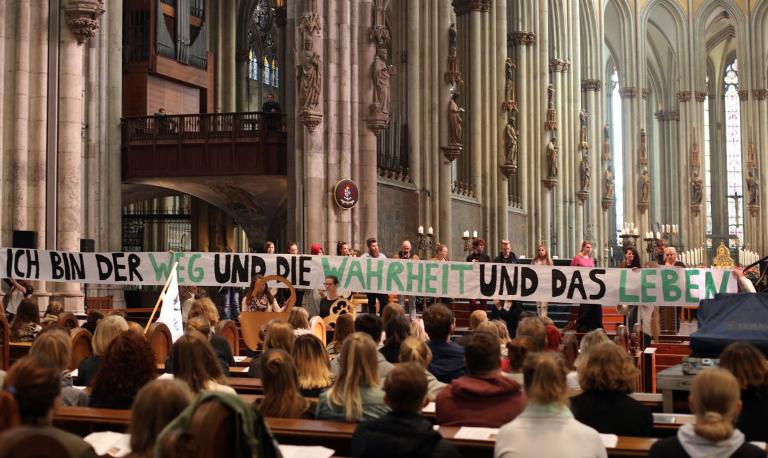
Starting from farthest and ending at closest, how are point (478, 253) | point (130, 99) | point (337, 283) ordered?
point (130, 99) → point (478, 253) → point (337, 283)

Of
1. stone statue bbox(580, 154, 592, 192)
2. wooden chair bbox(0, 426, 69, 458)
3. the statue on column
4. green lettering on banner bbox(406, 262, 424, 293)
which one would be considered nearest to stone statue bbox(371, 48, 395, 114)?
green lettering on banner bbox(406, 262, 424, 293)

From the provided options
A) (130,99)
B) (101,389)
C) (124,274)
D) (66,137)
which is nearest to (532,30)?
(130,99)

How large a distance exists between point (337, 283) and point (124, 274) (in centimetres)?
294

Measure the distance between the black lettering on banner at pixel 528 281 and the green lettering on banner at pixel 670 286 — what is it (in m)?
1.57

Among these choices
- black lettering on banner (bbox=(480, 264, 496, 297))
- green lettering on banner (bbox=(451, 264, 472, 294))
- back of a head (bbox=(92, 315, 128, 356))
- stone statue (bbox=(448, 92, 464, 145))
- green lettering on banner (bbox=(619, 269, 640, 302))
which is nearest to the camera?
back of a head (bbox=(92, 315, 128, 356))

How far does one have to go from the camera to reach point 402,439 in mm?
4871

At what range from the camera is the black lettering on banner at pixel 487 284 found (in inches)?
558

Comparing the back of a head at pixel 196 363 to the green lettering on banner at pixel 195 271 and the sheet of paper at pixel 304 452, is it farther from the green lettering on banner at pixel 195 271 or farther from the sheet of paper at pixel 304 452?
the green lettering on banner at pixel 195 271

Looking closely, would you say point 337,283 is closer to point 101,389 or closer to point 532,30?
point 101,389

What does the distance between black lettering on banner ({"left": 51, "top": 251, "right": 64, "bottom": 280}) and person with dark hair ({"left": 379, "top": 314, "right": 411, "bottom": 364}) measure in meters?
7.51

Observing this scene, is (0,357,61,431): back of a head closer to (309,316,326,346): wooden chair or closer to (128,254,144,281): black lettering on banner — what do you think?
(309,316,326,346): wooden chair

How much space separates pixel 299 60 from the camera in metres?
23.2

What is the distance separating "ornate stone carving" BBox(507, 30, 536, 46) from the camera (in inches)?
1523

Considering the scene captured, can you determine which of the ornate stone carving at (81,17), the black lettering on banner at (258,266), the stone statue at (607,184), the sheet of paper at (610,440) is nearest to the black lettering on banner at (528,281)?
the black lettering on banner at (258,266)
